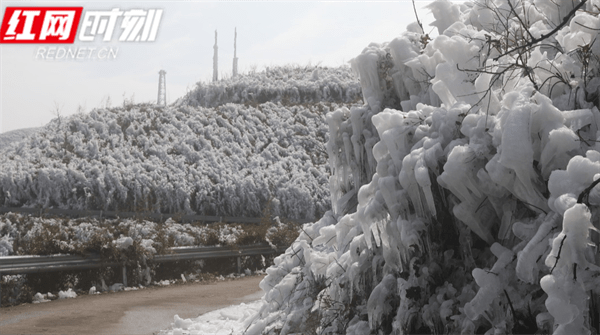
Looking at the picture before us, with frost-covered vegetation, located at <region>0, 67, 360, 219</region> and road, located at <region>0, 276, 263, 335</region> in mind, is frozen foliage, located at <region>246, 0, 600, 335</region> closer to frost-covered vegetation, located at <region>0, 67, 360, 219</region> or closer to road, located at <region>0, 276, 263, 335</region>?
road, located at <region>0, 276, 263, 335</region>

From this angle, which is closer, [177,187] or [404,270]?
[404,270]

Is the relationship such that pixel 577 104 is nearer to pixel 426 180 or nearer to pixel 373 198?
pixel 426 180

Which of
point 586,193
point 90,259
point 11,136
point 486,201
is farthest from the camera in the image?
point 11,136

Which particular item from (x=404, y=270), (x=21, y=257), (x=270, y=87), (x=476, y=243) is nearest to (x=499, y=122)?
(x=476, y=243)

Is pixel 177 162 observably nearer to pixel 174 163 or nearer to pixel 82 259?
pixel 174 163

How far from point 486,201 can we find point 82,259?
10637 mm

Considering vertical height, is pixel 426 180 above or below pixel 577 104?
below

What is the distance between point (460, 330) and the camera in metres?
3.74

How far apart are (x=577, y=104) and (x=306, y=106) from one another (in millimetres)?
24286

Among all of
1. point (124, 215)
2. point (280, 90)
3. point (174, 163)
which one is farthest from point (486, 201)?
point (280, 90)

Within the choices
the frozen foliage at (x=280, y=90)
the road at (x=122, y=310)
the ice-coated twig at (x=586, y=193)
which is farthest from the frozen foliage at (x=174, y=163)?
the ice-coated twig at (x=586, y=193)

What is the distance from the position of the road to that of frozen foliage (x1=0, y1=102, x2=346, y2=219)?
588cm

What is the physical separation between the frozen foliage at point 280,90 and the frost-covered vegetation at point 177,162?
3563 millimetres

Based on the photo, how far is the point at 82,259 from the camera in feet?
39.5
